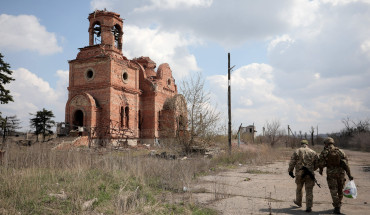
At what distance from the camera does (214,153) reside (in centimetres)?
1584

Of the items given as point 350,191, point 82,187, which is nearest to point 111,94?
point 82,187

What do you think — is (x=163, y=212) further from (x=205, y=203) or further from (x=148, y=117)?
(x=148, y=117)

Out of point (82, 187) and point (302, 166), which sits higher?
point (302, 166)

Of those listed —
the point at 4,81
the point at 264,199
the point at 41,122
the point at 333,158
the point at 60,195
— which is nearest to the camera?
the point at 60,195

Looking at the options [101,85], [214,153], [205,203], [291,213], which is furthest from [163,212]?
[101,85]

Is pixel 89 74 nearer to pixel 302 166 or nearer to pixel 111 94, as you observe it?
pixel 111 94

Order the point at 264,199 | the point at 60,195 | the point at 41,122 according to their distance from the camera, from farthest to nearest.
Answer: the point at 41,122 < the point at 264,199 < the point at 60,195

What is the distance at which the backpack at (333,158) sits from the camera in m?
5.70

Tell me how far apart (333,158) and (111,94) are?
18.9m

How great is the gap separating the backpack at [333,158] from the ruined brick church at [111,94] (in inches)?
559

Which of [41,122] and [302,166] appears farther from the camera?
[41,122]

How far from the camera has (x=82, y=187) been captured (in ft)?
18.8

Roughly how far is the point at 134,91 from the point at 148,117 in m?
3.22

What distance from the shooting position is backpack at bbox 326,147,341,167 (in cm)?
570
